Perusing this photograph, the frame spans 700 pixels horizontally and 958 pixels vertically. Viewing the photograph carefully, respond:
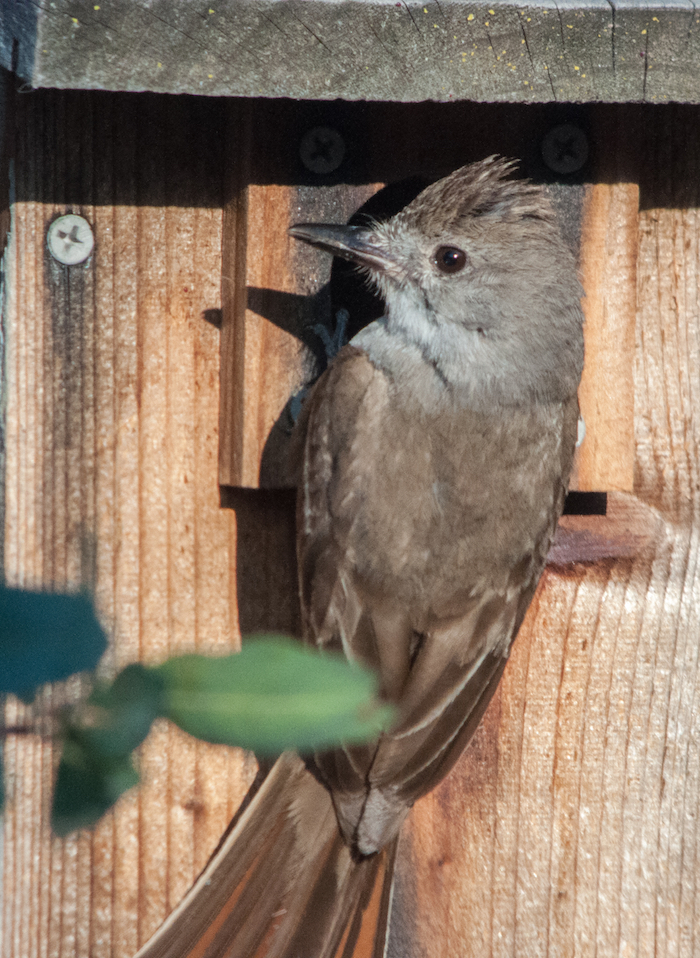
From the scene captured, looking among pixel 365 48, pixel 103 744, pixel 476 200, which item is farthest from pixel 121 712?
pixel 476 200

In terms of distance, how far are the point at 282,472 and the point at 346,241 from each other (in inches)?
19.7

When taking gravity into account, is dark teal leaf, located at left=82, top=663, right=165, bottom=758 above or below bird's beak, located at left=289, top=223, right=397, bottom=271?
below

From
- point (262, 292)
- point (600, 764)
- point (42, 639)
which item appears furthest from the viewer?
point (600, 764)

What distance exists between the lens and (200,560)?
2.16m

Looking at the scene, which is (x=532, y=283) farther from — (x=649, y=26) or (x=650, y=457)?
(x=649, y=26)

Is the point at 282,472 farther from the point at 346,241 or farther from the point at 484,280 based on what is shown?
the point at 484,280

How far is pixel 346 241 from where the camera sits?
6.69ft

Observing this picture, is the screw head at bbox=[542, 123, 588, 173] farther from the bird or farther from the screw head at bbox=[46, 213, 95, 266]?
the screw head at bbox=[46, 213, 95, 266]

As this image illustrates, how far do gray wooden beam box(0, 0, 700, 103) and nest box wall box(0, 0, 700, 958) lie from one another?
1.11 feet

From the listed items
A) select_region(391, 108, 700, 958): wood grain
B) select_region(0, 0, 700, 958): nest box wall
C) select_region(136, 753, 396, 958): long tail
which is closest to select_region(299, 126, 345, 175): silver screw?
select_region(0, 0, 700, 958): nest box wall

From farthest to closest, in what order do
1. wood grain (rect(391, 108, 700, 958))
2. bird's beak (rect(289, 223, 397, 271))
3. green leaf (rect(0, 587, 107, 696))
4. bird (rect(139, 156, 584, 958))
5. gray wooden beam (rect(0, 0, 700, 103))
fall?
wood grain (rect(391, 108, 700, 958)) < bird (rect(139, 156, 584, 958)) < bird's beak (rect(289, 223, 397, 271)) < gray wooden beam (rect(0, 0, 700, 103)) < green leaf (rect(0, 587, 107, 696))

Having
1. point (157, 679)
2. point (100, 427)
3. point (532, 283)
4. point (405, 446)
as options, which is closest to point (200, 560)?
point (100, 427)

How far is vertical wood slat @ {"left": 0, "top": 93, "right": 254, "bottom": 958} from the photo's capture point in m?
2.07

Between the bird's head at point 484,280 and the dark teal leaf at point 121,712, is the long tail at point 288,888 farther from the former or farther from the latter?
the dark teal leaf at point 121,712
